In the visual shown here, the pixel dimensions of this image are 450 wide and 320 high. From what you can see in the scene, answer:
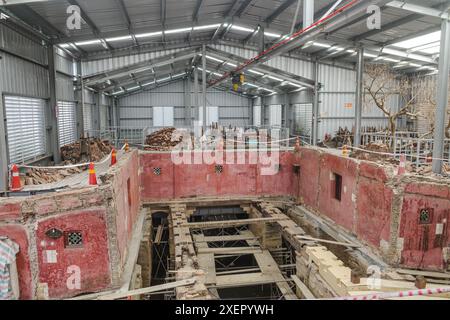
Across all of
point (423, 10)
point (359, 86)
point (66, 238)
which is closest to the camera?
point (66, 238)

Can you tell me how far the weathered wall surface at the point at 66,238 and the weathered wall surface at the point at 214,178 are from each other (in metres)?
6.08

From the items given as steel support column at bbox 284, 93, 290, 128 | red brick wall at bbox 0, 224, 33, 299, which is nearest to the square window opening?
red brick wall at bbox 0, 224, 33, 299

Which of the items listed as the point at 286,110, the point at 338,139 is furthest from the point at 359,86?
the point at 286,110

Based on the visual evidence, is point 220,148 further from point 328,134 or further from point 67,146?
point 328,134

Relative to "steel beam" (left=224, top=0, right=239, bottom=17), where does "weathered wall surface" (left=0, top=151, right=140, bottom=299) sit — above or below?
below

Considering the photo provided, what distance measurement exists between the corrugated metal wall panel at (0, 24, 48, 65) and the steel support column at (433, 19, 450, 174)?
1177 cm

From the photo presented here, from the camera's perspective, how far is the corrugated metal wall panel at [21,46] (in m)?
10.1

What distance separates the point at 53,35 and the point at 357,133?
1500 centimetres

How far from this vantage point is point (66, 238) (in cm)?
641

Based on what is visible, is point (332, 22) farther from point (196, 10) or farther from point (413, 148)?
point (413, 148)

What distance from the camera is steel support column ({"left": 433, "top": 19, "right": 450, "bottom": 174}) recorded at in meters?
8.52

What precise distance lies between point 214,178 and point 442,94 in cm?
789

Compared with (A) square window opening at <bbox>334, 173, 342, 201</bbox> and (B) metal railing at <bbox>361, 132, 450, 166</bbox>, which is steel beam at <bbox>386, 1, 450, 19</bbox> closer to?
(B) metal railing at <bbox>361, 132, 450, 166</bbox>

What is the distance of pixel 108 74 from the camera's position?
63.2ft
